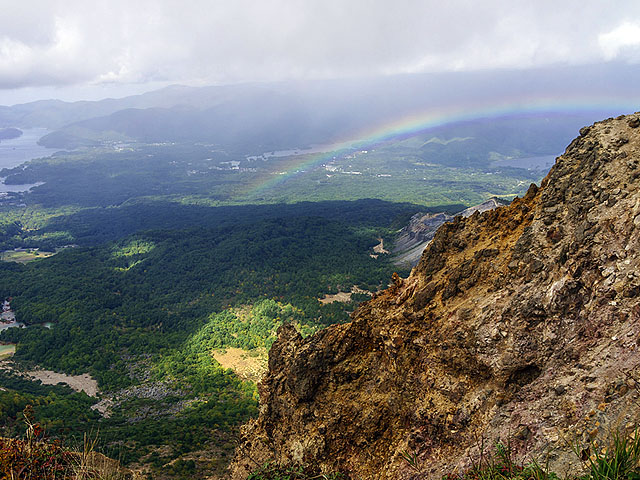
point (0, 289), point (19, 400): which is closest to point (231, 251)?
point (0, 289)

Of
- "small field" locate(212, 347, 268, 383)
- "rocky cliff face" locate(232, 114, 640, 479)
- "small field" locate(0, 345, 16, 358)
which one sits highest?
"rocky cliff face" locate(232, 114, 640, 479)

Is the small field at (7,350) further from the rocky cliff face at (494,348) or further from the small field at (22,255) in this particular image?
the small field at (22,255)

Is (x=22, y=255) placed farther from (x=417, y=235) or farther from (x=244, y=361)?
(x=417, y=235)

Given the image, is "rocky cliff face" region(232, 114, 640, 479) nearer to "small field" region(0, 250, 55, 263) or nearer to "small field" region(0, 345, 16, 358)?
"small field" region(0, 345, 16, 358)

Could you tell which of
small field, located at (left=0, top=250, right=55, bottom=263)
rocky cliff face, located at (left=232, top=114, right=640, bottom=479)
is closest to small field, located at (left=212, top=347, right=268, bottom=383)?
rocky cliff face, located at (left=232, top=114, right=640, bottom=479)

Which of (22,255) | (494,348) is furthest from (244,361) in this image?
(22,255)

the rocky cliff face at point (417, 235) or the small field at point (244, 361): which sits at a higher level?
the rocky cliff face at point (417, 235)

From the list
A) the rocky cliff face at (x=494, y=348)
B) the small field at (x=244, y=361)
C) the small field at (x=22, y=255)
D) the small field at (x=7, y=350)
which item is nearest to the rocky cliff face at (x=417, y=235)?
the small field at (x=244, y=361)
